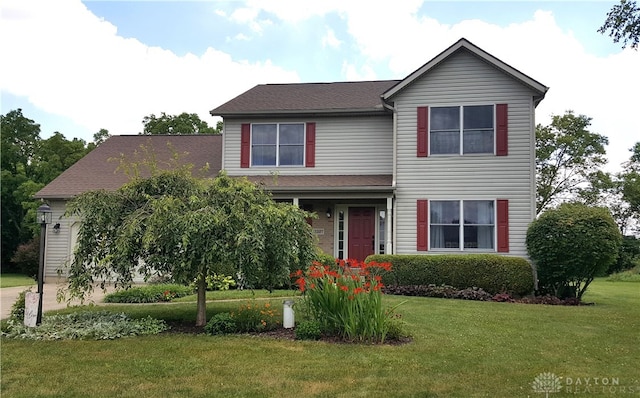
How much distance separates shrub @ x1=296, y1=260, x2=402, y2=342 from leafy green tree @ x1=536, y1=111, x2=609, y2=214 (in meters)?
26.2

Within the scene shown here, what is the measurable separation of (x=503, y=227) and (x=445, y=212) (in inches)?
64.4

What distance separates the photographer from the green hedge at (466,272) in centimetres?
1261

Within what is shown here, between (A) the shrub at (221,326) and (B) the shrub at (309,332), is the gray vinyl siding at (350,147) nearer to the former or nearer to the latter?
(A) the shrub at (221,326)

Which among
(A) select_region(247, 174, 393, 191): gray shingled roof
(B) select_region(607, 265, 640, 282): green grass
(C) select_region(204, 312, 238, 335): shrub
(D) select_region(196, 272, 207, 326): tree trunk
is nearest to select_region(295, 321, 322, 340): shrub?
(C) select_region(204, 312, 238, 335): shrub

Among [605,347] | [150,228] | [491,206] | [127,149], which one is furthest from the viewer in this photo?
[127,149]

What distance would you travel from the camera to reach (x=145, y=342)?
23.1ft

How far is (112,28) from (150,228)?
34.1 feet

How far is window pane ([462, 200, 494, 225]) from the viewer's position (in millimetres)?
14180

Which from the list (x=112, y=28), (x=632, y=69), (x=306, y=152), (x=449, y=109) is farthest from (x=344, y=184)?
(x=112, y=28)

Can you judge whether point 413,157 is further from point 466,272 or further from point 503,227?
point 466,272

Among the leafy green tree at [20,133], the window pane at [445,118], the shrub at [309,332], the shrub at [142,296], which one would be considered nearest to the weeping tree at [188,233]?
the shrub at [309,332]

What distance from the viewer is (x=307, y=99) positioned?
1694 centimetres

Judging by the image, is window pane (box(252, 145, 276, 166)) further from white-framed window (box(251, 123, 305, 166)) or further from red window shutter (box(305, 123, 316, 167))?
red window shutter (box(305, 123, 316, 167))

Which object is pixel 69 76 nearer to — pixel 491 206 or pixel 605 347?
pixel 491 206
